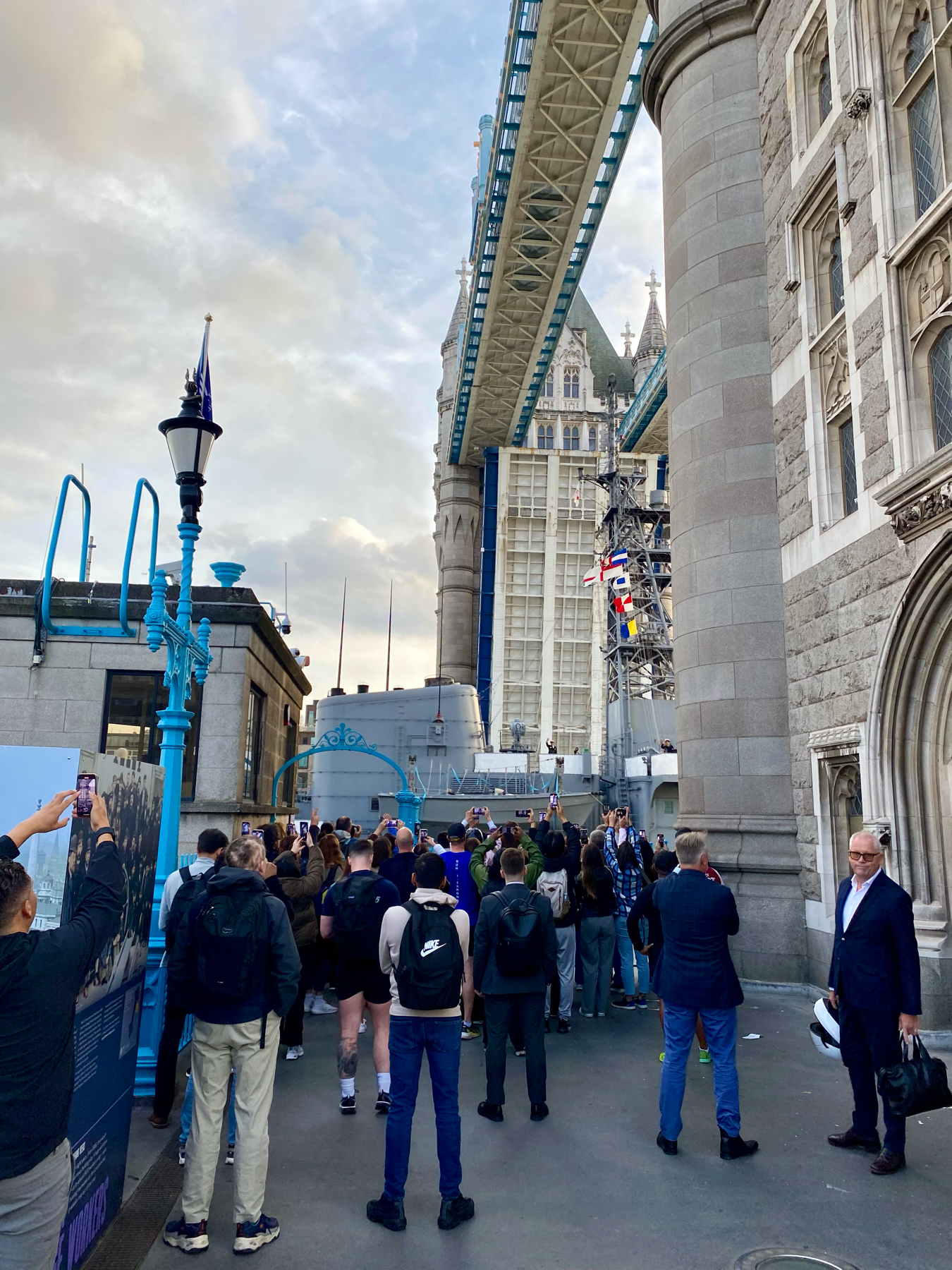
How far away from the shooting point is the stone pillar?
11.0m

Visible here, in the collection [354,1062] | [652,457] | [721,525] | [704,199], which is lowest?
[354,1062]

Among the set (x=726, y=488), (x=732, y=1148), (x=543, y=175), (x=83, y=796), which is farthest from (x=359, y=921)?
(x=543, y=175)

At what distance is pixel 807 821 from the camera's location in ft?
34.8

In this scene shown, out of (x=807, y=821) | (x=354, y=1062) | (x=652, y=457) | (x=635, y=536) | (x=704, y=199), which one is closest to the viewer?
(x=354, y=1062)

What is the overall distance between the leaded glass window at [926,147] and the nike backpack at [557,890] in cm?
738

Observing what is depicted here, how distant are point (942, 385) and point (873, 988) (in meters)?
5.69

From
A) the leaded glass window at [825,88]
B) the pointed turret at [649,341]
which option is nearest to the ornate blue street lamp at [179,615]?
the leaded glass window at [825,88]

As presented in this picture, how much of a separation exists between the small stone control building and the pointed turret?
164 feet

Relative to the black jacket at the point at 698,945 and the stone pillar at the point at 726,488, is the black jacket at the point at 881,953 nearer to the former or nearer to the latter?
the black jacket at the point at 698,945

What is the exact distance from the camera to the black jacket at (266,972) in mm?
4441

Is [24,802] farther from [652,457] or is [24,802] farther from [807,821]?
[652,457]

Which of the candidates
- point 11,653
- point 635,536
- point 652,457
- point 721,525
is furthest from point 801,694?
point 652,457

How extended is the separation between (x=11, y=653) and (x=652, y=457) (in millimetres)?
46996

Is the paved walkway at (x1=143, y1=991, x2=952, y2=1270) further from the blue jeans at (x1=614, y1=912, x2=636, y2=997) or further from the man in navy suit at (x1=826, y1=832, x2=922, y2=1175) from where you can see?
the blue jeans at (x1=614, y1=912, x2=636, y2=997)
